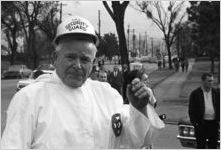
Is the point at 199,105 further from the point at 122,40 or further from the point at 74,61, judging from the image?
the point at 122,40

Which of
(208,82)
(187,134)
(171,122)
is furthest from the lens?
(171,122)

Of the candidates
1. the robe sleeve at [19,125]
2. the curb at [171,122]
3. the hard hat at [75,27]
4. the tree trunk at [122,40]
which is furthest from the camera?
the tree trunk at [122,40]

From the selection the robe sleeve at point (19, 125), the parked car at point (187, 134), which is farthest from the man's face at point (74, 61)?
the parked car at point (187, 134)

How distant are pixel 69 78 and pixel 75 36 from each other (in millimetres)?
210

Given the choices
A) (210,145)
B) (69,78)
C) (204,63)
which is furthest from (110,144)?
(204,63)

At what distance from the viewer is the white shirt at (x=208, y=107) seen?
23.9ft

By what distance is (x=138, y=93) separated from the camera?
216 centimetres

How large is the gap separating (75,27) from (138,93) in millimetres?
521

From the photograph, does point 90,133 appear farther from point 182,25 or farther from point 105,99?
point 182,25

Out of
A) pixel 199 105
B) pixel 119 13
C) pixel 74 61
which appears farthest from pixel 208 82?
pixel 119 13

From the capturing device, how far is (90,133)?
2443 mm

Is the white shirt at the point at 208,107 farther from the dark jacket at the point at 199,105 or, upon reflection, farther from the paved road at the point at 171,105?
the paved road at the point at 171,105

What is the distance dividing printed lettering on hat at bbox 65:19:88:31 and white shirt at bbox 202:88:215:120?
16.6 feet

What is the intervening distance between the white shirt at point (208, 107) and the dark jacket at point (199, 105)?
4cm
